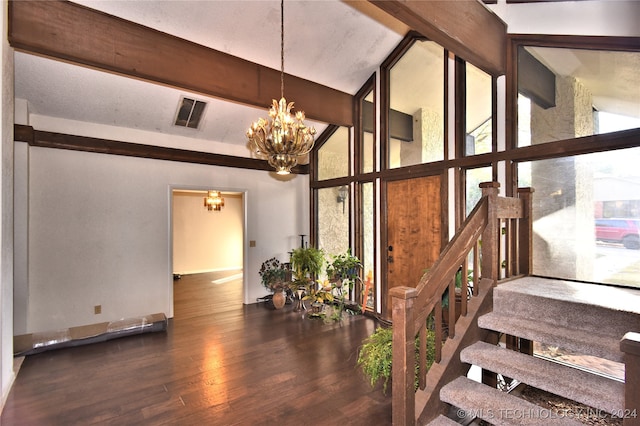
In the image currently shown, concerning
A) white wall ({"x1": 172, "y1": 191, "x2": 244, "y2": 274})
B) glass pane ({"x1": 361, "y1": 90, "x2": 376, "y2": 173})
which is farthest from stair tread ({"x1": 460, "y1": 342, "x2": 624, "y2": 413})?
white wall ({"x1": 172, "y1": 191, "x2": 244, "y2": 274})

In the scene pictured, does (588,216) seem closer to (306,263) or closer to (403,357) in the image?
(403,357)

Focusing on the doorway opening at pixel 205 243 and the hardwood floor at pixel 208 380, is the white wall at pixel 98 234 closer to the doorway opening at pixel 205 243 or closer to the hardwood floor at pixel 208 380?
the hardwood floor at pixel 208 380

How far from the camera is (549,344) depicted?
199cm

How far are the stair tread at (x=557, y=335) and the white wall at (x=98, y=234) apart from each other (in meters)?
4.76

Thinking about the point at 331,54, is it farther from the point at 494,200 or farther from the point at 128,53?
Answer: the point at 494,200

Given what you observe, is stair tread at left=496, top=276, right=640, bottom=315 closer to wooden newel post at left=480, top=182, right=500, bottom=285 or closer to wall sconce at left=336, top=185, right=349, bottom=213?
wooden newel post at left=480, top=182, right=500, bottom=285

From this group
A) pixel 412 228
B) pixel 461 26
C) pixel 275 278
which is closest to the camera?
pixel 461 26

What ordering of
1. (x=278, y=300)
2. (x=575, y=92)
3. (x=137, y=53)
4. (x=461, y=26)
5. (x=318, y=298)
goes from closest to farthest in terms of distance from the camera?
(x=461, y=26)
(x=575, y=92)
(x=137, y=53)
(x=318, y=298)
(x=278, y=300)

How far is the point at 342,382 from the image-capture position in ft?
9.85

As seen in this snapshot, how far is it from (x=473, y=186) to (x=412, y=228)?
1027 mm

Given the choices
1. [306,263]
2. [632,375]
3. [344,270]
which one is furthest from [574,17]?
[306,263]

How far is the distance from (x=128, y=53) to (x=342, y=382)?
409 cm

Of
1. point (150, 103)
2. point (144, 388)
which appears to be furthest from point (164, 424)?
point (150, 103)

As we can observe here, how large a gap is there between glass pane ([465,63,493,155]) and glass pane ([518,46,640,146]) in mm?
342
